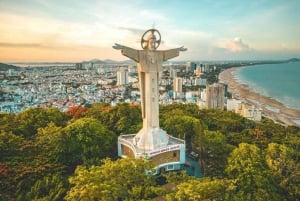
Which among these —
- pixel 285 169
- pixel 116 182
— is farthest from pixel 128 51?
pixel 285 169

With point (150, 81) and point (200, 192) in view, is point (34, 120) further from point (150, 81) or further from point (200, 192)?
point (200, 192)

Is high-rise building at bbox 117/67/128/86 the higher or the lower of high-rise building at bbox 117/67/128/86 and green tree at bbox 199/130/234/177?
the higher

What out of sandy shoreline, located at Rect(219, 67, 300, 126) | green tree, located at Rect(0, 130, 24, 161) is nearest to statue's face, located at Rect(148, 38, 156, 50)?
green tree, located at Rect(0, 130, 24, 161)

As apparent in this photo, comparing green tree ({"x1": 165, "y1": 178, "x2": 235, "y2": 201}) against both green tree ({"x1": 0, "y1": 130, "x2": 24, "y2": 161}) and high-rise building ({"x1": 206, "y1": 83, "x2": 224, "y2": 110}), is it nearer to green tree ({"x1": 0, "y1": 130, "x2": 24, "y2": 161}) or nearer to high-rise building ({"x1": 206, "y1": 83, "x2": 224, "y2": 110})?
green tree ({"x1": 0, "y1": 130, "x2": 24, "y2": 161})

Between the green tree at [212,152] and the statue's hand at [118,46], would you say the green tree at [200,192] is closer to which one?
the green tree at [212,152]

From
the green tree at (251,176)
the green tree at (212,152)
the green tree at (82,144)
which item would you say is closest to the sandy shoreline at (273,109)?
the green tree at (212,152)

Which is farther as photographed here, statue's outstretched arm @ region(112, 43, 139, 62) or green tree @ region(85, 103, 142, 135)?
green tree @ region(85, 103, 142, 135)
